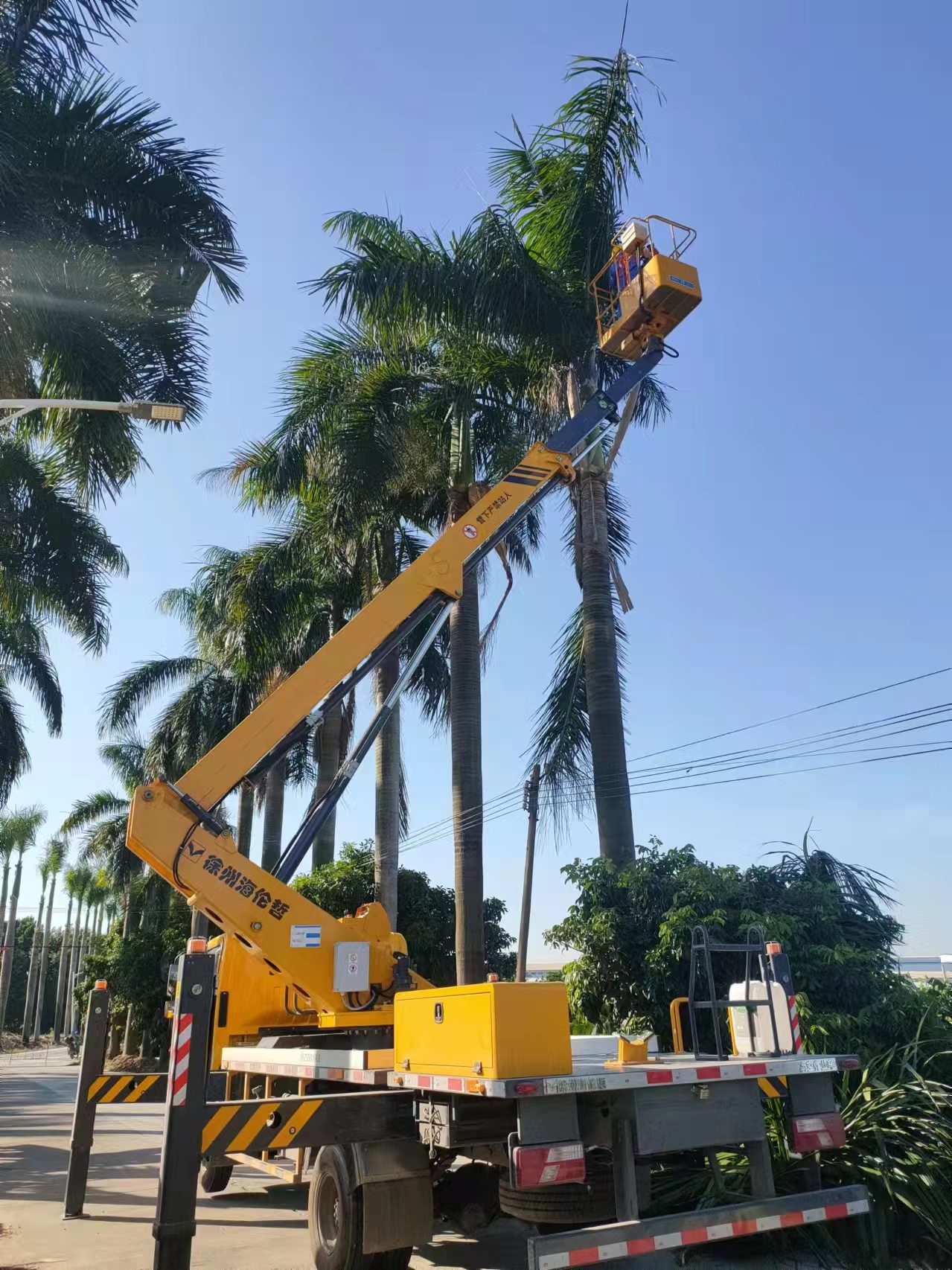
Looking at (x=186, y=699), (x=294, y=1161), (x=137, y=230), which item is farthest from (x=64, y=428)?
(x=186, y=699)

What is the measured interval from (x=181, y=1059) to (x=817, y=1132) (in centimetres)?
379

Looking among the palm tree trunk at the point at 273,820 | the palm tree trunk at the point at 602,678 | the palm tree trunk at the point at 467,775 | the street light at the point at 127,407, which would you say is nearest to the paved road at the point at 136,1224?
the palm tree trunk at the point at 467,775

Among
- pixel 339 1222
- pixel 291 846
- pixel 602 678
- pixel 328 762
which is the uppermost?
pixel 328 762

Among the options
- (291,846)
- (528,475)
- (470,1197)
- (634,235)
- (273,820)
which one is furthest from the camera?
(273,820)

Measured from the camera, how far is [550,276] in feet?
52.7

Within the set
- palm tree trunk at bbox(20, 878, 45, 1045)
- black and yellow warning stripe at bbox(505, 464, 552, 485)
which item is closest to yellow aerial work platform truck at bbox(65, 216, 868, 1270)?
black and yellow warning stripe at bbox(505, 464, 552, 485)

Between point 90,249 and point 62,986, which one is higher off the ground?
point 90,249

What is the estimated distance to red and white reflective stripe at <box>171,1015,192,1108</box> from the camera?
18.0ft

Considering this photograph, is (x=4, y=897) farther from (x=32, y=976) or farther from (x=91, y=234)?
(x=91, y=234)

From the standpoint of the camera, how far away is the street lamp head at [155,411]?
10.4m

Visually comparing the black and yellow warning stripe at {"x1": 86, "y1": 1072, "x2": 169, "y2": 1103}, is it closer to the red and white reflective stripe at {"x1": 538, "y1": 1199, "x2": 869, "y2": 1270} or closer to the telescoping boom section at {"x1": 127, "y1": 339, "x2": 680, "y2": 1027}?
the telescoping boom section at {"x1": 127, "y1": 339, "x2": 680, "y2": 1027}

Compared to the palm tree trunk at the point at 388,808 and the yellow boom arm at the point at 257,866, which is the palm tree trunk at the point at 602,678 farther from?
the palm tree trunk at the point at 388,808

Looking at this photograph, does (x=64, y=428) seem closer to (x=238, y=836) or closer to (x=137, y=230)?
(x=137, y=230)

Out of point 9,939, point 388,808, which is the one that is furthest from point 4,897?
point 388,808
